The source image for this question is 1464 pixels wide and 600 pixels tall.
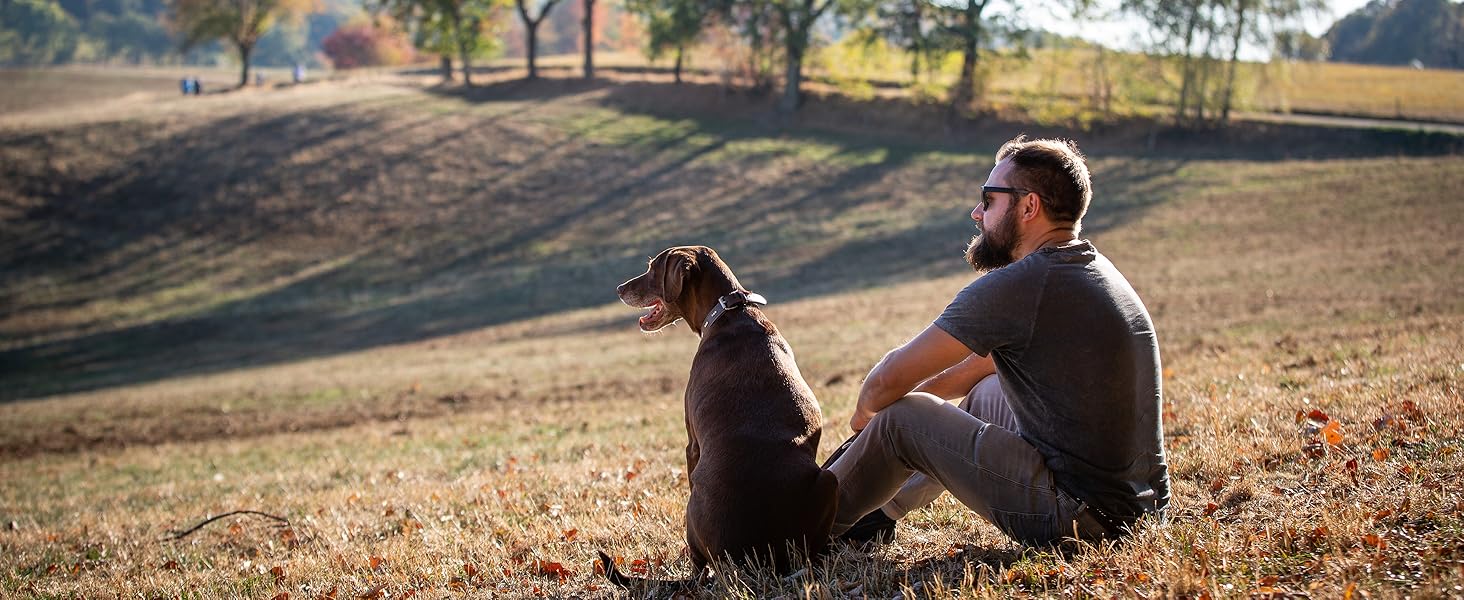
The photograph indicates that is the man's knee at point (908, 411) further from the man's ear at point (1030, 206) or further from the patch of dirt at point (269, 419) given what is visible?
the patch of dirt at point (269, 419)

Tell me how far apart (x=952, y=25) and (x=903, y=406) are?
137ft

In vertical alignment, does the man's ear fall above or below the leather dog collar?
above

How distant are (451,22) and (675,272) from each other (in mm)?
52793

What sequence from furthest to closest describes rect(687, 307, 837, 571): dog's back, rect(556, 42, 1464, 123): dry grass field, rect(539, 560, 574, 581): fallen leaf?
rect(556, 42, 1464, 123): dry grass field → rect(539, 560, 574, 581): fallen leaf → rect(687, 307, 837, 571): dog's back

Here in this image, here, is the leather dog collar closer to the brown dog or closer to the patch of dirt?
the brown dog

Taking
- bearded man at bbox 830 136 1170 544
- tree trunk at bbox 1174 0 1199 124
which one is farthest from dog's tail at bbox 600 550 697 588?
tree trunk at bbox 1174 0 1199 124

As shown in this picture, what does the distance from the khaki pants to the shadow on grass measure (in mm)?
16547

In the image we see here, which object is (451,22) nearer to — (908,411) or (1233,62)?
(1233,62)

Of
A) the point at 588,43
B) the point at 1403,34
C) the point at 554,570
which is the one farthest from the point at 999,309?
the point at 1403,34

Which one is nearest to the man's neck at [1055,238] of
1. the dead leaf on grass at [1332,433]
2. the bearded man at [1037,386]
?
the bearded man at [1037,386]

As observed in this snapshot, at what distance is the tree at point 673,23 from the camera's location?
4725 cm

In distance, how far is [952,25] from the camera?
4281 centimetres

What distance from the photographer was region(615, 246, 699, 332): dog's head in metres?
4.90

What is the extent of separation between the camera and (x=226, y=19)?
57.8 meters
